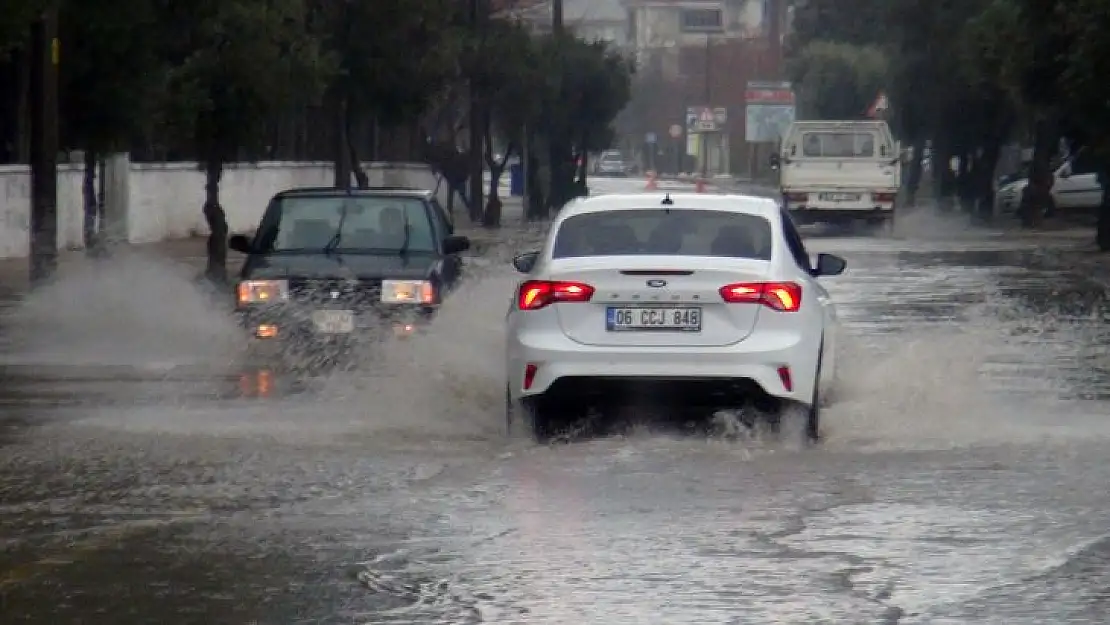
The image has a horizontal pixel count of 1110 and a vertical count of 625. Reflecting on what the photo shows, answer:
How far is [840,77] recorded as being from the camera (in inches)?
3799

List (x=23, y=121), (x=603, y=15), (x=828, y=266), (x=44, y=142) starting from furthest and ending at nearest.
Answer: (x=603, y=15) → (x=23, y=121) → (x=44, y=142) → (x=828, y=266)

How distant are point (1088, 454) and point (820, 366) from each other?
156 cm

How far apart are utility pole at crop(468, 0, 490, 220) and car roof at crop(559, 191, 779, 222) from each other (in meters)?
37.7

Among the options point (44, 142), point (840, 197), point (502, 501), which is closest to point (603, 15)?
point (840, 197)

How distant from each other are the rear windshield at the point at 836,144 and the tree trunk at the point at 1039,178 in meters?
3.55

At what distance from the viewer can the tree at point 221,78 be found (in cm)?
2886

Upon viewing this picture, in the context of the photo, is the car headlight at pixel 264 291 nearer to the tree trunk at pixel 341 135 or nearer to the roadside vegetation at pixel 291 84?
the roadside vegetation at pixel 291 84

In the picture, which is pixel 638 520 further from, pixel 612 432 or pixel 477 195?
pixel 477 195

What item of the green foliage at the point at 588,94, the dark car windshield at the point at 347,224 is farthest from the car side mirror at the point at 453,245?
the green foliage at the point at 588,94

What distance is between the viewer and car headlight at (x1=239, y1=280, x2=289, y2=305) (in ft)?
62.5

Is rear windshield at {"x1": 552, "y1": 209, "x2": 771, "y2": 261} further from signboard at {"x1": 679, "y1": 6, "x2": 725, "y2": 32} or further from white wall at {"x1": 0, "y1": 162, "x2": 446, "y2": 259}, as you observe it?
signboard at {"x1": 679, "y1": 6, "x2": 725, "y2": 32}

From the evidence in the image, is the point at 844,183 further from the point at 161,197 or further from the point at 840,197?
the point at 161,197

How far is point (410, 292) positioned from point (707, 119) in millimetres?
101834

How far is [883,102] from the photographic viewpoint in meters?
68.8
